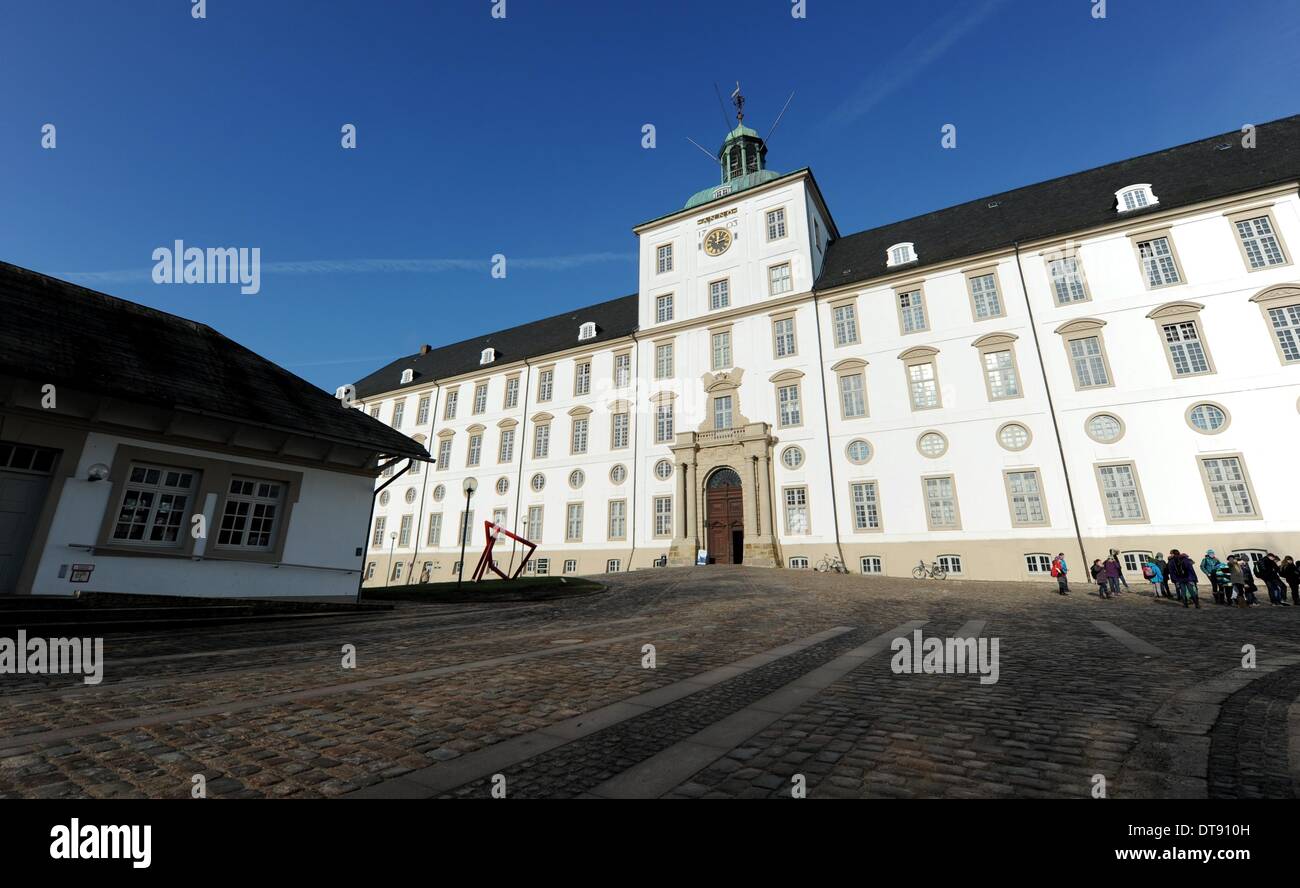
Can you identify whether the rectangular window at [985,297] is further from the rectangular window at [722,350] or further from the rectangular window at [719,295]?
the rectangular window at [719,295]

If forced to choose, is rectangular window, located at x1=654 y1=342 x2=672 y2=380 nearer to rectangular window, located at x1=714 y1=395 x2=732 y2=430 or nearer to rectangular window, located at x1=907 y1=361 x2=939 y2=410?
rectangular window, located at x1=714 y1=395 x2=732 y2=430

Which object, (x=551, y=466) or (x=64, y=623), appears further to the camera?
(x=551, y=466)

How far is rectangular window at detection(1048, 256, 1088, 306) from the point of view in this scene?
888 inches

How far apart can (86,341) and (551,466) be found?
22.8 metres

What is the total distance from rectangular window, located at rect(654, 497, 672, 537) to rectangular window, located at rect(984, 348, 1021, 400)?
15988mm

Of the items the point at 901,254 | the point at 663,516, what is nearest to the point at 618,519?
the point at 663,516

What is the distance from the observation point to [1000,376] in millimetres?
22969

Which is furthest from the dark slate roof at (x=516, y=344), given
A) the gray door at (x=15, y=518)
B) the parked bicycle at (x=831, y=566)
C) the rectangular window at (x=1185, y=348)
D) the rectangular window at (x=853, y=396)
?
the gray door at (x=15, y=518)

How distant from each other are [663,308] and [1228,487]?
2612cm

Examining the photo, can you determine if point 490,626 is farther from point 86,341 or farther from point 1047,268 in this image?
point 1047,268

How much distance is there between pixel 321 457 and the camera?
14.5 metres

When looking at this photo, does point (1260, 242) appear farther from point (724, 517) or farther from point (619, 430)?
point (619, 430)

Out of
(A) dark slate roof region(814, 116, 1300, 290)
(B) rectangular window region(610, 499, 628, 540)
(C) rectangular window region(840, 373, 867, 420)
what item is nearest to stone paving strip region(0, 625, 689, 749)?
(C) rectangular window region(840, 373, 867, 420)
